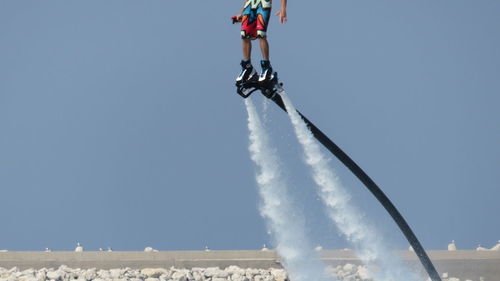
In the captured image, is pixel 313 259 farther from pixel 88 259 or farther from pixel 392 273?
pixel 88 259

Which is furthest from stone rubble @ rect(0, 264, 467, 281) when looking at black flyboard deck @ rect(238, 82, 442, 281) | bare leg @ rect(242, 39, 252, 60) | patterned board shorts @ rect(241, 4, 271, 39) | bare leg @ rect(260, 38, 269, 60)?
patterned board shorts @ rect(241, 4, 271, 39)

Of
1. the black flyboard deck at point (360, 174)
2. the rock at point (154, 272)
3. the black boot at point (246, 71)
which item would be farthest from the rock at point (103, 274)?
the black boot at point (246, 71)

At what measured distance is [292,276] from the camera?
52.8 m

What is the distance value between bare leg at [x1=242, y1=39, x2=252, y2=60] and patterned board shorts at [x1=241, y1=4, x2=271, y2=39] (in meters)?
0.19

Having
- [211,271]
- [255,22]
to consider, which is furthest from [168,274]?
[255,22]

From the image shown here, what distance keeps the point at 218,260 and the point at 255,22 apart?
1225 inches

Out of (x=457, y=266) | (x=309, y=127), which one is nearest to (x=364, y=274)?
(x=457, y=266)

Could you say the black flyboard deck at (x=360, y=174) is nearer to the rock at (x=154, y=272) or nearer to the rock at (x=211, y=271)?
the rock at (x=211, y=271)

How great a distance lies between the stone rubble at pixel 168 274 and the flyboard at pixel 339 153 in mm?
19358

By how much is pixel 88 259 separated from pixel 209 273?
25.1 ft

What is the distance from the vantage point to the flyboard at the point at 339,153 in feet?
150

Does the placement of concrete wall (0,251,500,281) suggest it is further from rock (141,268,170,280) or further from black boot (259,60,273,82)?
black boot (259,60,273,82)

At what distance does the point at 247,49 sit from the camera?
45094 mm

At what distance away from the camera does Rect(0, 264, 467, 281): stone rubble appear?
69.8 metres
